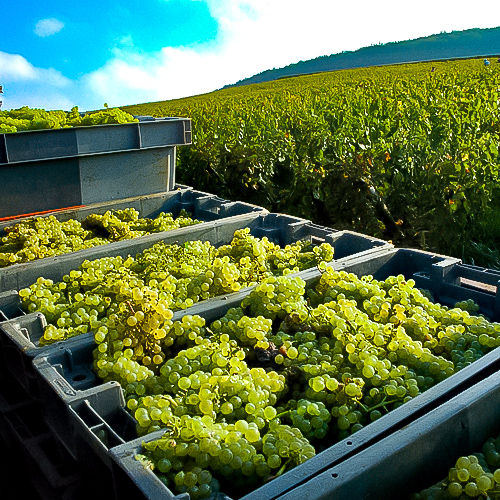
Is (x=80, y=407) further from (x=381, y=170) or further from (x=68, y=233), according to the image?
(x=381, y=170)

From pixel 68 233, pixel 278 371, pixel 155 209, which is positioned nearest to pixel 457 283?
pixel 278 371

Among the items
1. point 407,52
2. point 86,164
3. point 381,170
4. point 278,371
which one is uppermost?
point 407,52

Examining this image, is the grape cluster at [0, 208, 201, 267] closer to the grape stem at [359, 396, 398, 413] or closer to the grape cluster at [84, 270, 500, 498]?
the grape cluster at [84, 270, 500, 498]

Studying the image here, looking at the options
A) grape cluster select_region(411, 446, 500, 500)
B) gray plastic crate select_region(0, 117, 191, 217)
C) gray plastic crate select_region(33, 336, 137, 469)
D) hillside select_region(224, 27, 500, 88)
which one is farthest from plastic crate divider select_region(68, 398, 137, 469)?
hillside select_region(224, 27, 500, 88)

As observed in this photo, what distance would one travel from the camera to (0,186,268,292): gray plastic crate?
10.2ft

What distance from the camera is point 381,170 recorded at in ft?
16.2

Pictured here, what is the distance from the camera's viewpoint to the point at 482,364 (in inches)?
66.4

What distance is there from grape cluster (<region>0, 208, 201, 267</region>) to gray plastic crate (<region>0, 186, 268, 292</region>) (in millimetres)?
141

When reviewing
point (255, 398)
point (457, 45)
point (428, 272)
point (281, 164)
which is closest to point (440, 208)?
point (428, 272)

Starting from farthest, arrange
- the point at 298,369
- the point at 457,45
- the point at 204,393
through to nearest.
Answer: the point at 457,45
the point at 298,369
the point at 204,393

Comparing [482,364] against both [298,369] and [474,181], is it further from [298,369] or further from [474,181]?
[474,181]

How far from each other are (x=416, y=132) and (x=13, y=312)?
414cm

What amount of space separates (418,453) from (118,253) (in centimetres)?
234

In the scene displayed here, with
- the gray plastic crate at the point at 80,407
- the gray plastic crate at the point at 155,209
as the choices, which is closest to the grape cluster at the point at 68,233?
the gray plastic crate at the point at 155,209
